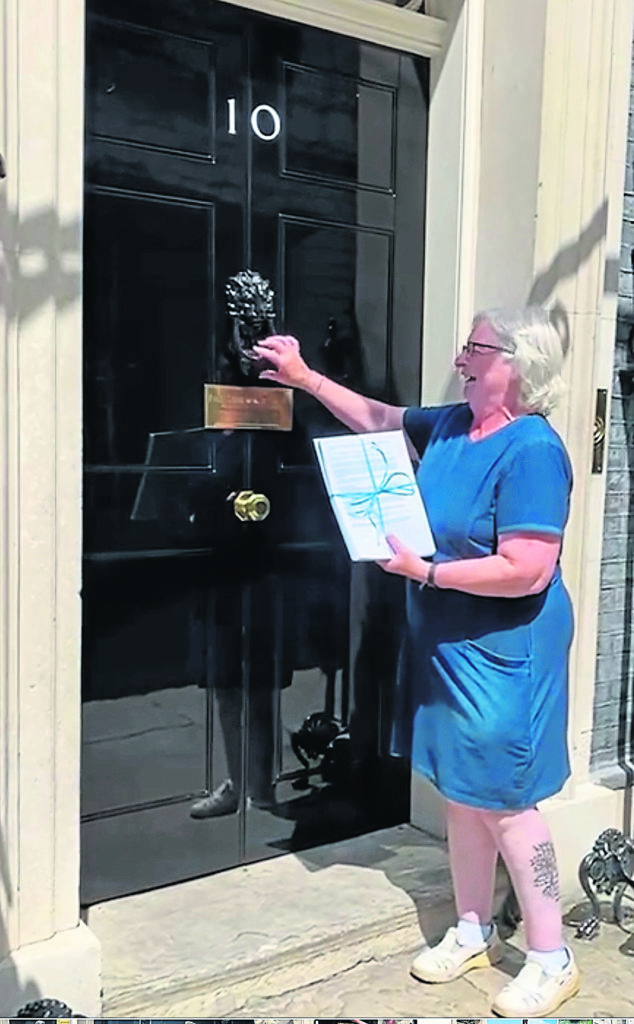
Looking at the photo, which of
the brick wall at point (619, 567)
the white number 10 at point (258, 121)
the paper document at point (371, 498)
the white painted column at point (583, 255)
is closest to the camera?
the paper document at point (371, 498)

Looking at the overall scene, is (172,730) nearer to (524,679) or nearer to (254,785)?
(254,785)

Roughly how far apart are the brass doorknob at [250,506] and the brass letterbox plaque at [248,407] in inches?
6.7

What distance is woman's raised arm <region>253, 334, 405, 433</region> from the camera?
2543 millimetres

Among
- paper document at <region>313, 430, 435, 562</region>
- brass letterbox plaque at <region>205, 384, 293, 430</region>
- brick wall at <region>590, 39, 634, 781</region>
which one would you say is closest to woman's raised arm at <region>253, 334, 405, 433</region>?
brass letterbox plaque at <region>205, 384, 293, 430</region>

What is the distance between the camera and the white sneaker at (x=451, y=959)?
2.51 metres

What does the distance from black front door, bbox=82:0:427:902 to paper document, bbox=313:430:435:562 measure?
0.43m

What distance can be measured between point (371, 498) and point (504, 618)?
385 millimetres

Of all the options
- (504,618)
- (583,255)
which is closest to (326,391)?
(504,618)

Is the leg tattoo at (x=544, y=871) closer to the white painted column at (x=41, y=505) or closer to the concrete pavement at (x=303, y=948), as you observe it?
the concrete pavement at (x=303, y=948)

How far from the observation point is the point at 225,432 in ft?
8.73

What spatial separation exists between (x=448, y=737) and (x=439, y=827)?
818mm

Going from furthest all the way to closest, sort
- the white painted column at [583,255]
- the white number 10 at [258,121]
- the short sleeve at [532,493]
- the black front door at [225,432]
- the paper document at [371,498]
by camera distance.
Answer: the white painted column at [583,255] → the white number 10 at [258,121] → the black front door at [225,432] → the paper document at [371,498] → the short sleeve at [532,493]

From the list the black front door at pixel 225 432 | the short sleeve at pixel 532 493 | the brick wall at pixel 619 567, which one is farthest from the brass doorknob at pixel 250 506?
the brick wall at pixel 619 567

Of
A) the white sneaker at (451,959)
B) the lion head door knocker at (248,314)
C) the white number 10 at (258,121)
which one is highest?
the white number 10 at (258,121)
